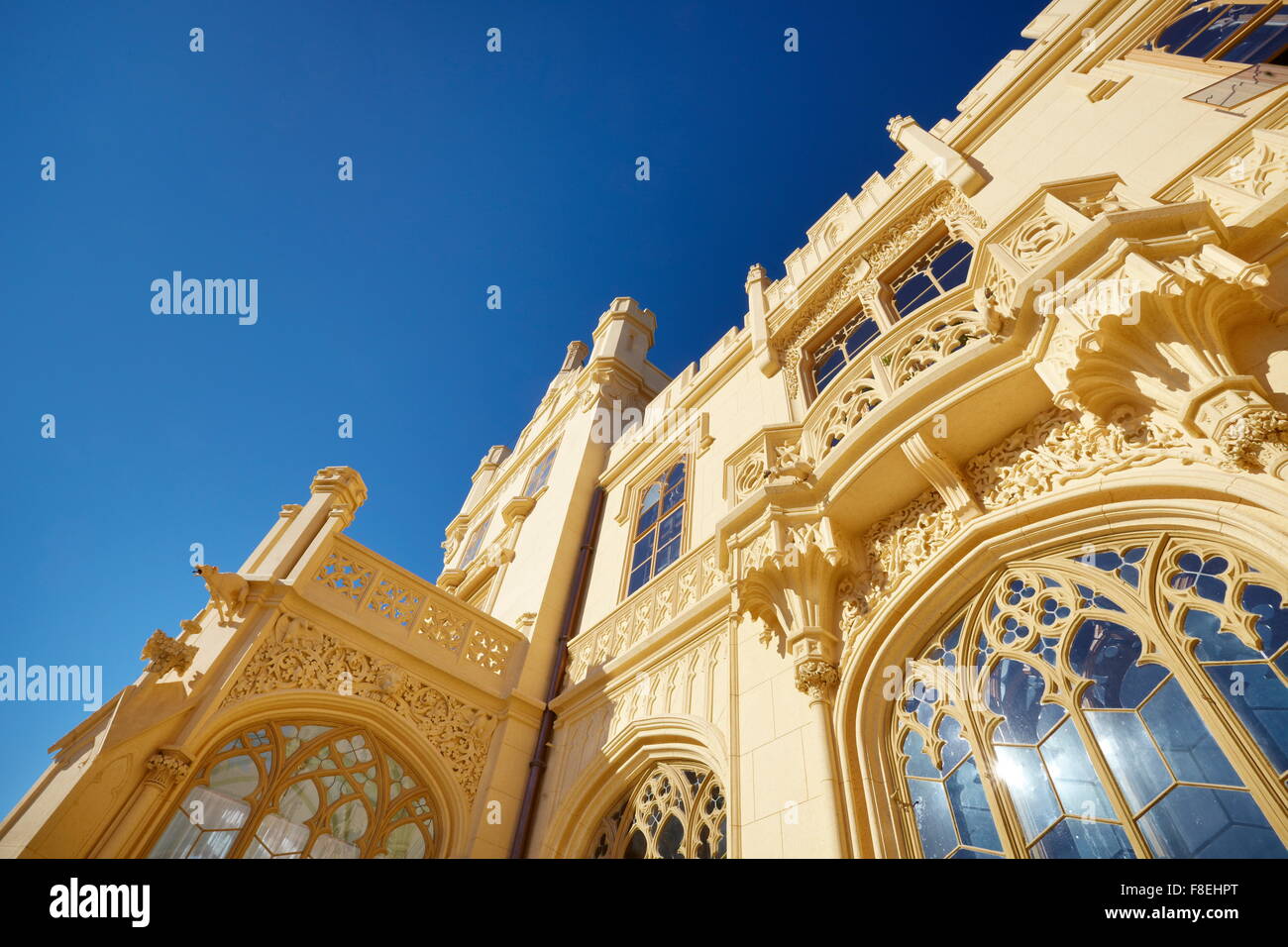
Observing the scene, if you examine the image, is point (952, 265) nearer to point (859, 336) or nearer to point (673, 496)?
point (859, 336)

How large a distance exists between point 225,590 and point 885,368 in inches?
244

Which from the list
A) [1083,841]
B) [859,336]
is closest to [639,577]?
[859,336]

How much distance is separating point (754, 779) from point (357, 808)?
381 centimetres

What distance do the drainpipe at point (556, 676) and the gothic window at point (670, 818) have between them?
0.80 m

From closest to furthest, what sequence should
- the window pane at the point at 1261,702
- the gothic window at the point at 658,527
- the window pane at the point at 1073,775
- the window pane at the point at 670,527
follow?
the window pane at the point at 1261,702
the window pane at the point at 1073,775
the gothic window at the point at 658,527
the window pane at the point at 670,527

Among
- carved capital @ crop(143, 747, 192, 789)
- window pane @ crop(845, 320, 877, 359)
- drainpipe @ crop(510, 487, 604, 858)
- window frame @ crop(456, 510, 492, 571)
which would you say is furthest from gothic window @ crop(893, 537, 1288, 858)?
window frame @ crop(456, 510, 492, 571)

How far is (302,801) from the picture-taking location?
6082 millimetres

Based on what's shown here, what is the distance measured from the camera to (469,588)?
507 inches

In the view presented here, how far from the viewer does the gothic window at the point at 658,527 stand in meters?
8.61

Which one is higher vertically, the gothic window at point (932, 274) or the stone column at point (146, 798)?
the gothic window at point (932, 274)

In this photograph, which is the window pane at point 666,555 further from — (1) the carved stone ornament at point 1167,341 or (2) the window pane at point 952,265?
(1) the carved stone ornament at point 1167,341

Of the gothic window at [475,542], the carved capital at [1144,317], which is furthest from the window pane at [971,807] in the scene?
the gothic window at [475,542]

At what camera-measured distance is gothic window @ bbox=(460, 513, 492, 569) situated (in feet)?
51.4
